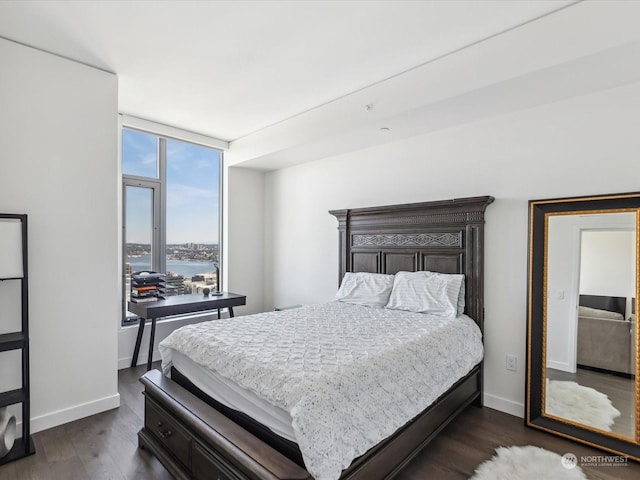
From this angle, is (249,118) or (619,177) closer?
(619,177)

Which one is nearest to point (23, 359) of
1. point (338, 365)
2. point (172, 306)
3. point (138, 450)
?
point (138, 450)

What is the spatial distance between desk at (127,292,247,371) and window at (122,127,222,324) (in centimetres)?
36

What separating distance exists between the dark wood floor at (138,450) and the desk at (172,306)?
0.92m

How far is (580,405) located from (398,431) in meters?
1.54

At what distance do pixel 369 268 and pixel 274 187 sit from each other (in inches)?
80.1

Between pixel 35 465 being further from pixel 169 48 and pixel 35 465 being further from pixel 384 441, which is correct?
pixel 169 48

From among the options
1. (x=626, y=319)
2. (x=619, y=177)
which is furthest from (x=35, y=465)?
(x=619, y=177)

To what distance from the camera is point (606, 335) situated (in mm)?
2332

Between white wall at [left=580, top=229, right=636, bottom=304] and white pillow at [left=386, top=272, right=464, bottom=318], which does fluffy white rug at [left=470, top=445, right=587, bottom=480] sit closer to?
white pillow at [left=386, top=272, right=464, bottom=318]

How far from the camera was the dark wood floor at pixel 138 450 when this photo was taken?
77.8 inches

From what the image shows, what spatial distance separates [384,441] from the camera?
5.57ft

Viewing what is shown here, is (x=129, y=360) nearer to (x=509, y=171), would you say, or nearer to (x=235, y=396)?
(x=235, y=396)

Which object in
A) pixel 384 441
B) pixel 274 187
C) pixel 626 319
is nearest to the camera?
pixel 384 441

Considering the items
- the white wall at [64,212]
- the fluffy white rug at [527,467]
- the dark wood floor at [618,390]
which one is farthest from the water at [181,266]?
the dark wood floor at [618,390]
